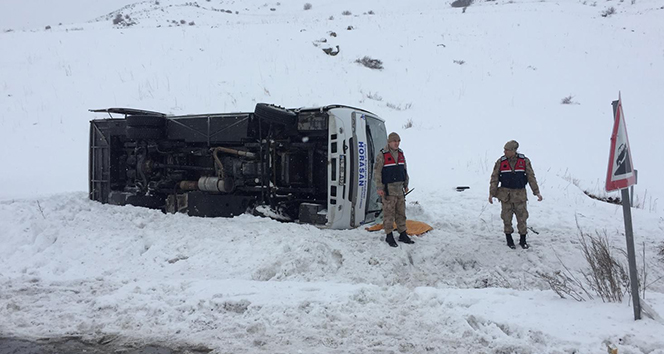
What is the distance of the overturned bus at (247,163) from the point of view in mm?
7051

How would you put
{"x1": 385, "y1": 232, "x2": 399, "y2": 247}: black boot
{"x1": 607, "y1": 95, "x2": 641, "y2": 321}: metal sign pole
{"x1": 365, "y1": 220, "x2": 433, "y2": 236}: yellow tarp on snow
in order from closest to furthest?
{"x1": 607, "y1": 95, "x2": 641, "y2": 321}: metal sign pole, {"x1": 385, "y1": 232, "x2": 399, "y2": 247}: black boot, {"x1": 365, "y1": 220, "x2": 433, "y2": 236}: yellow tarp on snow

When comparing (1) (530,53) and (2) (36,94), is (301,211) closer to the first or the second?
(2) (36,94)

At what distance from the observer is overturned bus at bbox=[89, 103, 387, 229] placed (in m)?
7.05

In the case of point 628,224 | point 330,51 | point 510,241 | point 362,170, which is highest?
point 330,51

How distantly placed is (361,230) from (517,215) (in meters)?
2.46

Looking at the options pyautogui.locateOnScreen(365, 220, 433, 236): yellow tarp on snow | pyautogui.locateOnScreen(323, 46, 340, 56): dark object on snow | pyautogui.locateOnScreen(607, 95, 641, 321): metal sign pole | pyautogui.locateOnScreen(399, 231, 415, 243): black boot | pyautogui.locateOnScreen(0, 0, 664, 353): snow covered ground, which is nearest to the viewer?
pyautogui.locateOnScreen(607, 95, 641, 321): metal sign pole

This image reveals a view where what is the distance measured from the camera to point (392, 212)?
670 centimetres

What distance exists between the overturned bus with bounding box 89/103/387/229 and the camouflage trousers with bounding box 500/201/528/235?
2.16m

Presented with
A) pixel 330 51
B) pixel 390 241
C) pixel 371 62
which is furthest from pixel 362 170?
pixel 330 51

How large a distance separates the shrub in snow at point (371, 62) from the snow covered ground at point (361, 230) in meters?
0.44

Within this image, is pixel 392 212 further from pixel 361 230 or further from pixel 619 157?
pixel 619 157

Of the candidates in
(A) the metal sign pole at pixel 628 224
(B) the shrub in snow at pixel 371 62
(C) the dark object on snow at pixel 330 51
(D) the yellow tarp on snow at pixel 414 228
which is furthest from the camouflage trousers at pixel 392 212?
(C) the dark object on snow at pixel 330 51

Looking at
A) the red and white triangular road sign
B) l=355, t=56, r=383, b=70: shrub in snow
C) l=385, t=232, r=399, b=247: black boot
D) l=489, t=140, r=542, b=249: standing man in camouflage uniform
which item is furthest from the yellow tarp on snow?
l=355, t=56, r=383, b=70: shrub in snow

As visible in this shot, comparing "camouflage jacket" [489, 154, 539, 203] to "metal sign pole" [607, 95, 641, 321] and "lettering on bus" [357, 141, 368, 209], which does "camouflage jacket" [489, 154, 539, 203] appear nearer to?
"lettering on bus" [357, 141, 368, 209]
